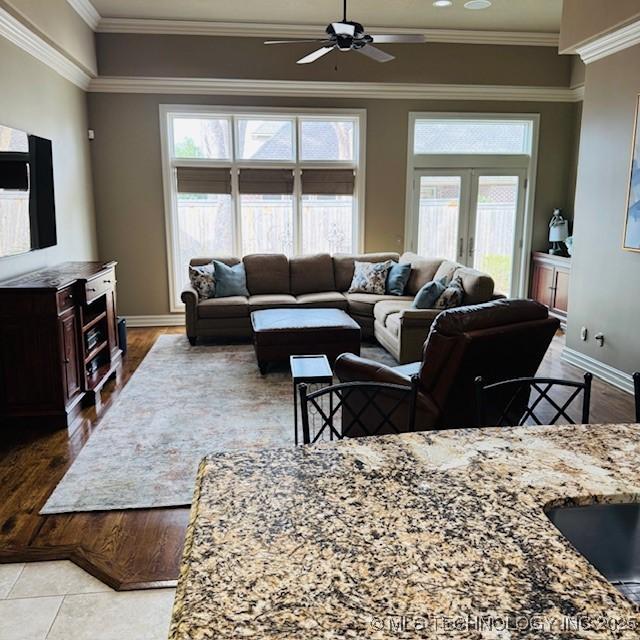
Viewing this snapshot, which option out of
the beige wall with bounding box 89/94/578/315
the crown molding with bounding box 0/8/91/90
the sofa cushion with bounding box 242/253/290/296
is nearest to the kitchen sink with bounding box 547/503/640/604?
the crown molding with bounding box 0/8/91/90

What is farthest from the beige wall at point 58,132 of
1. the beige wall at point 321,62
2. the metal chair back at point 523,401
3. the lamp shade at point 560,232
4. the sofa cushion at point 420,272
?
the lamp shade at point 560,232

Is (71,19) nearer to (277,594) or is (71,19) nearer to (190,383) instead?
(190,383)

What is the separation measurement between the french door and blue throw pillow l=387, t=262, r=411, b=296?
111 cm

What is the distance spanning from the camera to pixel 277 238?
734cm

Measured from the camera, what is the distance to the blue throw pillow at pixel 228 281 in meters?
6.40

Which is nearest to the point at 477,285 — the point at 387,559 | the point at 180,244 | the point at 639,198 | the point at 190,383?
the point at 639,198

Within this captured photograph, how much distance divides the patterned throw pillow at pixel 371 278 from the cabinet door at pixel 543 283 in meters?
2.11

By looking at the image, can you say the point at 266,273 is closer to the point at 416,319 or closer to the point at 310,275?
the point at 310,275

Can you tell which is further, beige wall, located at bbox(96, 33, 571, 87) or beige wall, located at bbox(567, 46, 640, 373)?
beige wall, located at bbox(96, 33, 571, 87)

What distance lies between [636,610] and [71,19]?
20.6 feet

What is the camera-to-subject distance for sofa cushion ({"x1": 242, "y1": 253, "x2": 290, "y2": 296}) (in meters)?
6.70

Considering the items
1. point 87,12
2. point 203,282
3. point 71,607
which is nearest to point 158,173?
point 203,282

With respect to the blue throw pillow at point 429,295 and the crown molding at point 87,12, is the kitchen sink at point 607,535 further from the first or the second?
the crown molding at point 87,12

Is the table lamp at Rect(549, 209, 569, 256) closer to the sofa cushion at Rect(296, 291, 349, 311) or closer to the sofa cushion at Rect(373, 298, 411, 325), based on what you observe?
the sofa cushion at Rect(373, 298, 411, 325)
